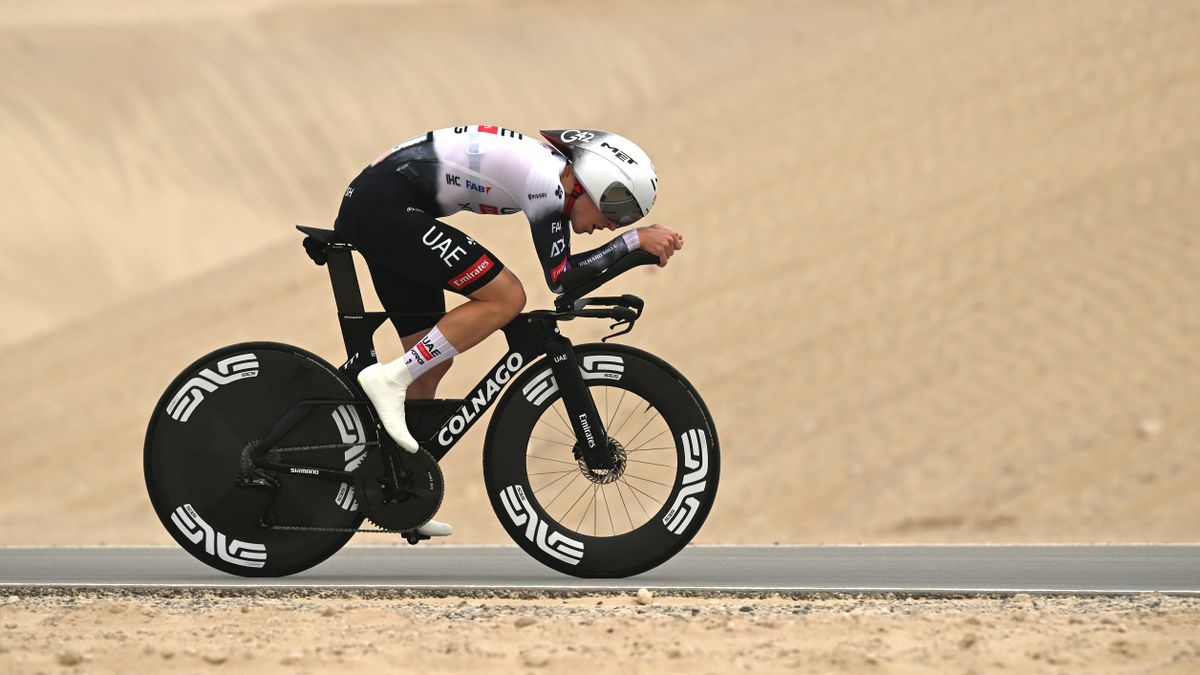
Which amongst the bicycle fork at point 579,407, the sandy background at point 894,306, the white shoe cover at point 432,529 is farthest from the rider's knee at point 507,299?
the sandy background at point 894,306

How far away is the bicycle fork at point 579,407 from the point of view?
666 cm

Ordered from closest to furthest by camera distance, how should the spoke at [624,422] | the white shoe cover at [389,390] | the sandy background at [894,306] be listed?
the white shoe cover at [389,390]
the spoke at [624,422]
the sandy background at [894,306]

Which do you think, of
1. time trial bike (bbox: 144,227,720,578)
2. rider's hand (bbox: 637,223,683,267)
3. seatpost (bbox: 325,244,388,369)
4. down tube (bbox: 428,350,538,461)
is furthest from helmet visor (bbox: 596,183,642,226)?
seatpost (bbox: 325,244,388,369)

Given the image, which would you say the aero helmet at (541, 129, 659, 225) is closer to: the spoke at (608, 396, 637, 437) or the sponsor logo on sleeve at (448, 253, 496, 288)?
the sponsor logo on sleeve at (448, 253, 496, 288)

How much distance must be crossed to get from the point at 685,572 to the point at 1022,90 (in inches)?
794

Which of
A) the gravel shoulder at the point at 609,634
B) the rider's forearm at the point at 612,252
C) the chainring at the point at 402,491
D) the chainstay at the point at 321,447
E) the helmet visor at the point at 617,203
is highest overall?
the helmet visor at the point at 617,203

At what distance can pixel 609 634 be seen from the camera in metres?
5.31

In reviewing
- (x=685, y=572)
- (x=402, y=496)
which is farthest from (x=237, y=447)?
(x=685, y=572)

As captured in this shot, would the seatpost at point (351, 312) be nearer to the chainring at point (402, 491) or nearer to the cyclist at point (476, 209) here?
the cyclist at point (476, 209)

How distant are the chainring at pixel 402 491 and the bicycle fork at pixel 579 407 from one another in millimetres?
559

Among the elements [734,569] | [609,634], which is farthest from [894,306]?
[609,634]

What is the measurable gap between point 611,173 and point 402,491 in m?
1.46

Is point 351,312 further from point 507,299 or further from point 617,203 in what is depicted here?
point 617,203

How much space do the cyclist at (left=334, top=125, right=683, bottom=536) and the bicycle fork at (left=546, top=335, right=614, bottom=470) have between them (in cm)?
25
